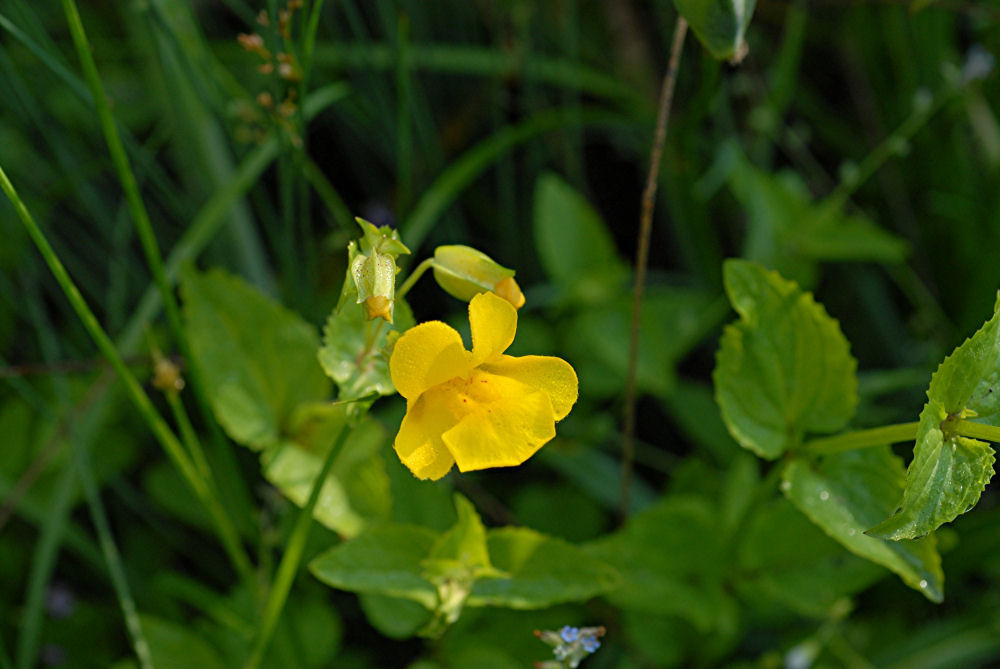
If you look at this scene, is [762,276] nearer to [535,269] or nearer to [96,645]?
[535,269]

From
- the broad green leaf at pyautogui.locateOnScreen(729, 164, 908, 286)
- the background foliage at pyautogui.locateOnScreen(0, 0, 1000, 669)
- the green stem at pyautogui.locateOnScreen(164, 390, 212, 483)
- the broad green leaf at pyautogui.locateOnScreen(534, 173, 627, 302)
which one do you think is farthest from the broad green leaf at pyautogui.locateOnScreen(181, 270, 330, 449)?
the broad green leaf at pyautogui.locateOnScreen(729, 164, 908, 286)

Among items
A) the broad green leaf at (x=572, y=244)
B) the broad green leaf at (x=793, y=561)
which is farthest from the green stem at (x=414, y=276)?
the broad green leaf at (x=572, y=244)

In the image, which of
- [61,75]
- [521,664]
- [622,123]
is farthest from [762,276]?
[61,75]

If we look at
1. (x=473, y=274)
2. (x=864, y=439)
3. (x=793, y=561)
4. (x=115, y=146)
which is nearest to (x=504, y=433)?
(x=473, y=274)

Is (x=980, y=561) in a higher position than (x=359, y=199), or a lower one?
lower

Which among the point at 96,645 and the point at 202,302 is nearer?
the point at 202,302

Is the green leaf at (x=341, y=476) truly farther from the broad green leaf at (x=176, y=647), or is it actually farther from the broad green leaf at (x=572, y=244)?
the broad green leaf at (x=572, y=244)
